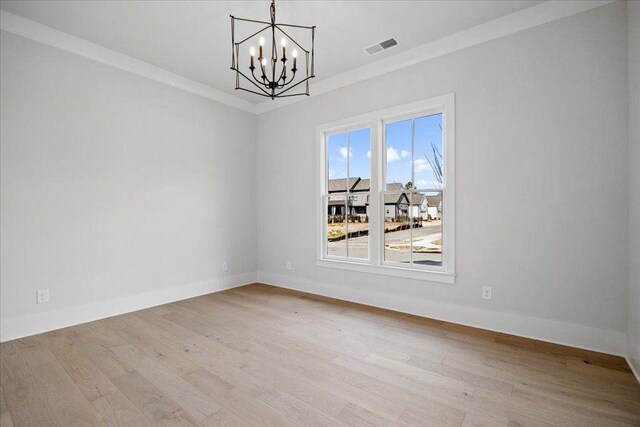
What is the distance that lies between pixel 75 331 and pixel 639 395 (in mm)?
4529

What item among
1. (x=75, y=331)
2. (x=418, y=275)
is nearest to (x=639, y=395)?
(x=418, y=275)

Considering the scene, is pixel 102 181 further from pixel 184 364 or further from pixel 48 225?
pixel 184 364

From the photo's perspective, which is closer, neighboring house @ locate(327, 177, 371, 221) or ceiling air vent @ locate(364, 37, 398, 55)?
ceiling air vent @ locate(364, 37, 398, 55)

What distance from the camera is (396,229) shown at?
3656mm

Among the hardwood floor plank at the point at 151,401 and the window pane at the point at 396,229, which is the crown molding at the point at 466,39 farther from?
the hardwood floor plank at the point at 151,401

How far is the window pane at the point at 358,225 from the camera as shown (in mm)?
3928

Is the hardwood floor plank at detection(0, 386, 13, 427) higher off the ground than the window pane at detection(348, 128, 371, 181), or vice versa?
the window pane at detection(348, 128, 371, 181)

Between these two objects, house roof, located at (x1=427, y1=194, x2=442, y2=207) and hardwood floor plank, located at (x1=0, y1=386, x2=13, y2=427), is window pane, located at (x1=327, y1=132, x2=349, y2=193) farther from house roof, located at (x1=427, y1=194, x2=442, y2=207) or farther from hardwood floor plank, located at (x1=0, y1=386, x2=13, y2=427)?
hardwood floor plank, located at (x1=0, y1=386, x2=13, y2=427)

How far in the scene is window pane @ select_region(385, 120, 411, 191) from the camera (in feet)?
11.8

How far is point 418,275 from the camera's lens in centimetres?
337

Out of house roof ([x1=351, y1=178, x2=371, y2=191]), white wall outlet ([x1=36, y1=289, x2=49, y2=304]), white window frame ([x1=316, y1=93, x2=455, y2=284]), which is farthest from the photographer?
house roof ([x1=351, y1=178, x2=371, y2=191])

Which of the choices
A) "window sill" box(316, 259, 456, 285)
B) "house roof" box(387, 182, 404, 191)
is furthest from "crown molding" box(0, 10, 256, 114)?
"window sill" box(316, 259, 456, 285)

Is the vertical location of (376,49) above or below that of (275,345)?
above

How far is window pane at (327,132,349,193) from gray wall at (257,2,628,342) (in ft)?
2.72
